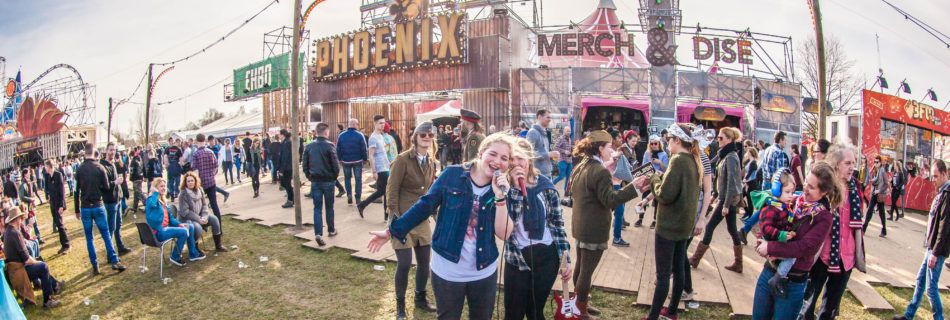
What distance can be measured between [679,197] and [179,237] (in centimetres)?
633

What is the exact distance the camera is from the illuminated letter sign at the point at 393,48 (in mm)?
16484

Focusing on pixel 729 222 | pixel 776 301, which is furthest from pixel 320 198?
pixel 776 301

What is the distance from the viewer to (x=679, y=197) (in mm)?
3729

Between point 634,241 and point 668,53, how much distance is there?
11383mm

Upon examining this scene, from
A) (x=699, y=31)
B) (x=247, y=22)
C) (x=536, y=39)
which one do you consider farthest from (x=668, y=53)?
(x=247, y=22)

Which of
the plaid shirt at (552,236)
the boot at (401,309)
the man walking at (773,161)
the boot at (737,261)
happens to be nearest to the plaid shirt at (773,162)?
the man walking at (773,161)

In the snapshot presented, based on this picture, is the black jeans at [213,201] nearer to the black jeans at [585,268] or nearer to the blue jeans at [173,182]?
the blue jeans at [173,182]

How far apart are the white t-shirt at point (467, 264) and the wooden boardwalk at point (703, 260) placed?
2.44 m

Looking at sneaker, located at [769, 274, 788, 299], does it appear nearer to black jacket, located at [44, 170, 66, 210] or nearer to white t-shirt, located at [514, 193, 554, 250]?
white t-shirt, located at [514, 193, 554, 250]

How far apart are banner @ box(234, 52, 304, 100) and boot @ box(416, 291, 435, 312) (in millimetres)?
20706

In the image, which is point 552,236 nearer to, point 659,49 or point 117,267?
point 117,267

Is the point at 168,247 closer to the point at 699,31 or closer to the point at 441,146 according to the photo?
the point at 441,146

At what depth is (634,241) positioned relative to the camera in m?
6.71

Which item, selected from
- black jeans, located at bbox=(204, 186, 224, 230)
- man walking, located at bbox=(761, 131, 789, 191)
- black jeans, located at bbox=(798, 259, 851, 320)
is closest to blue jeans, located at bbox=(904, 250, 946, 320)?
black jeans, located at bbox=(798, 259, 851, 320)
